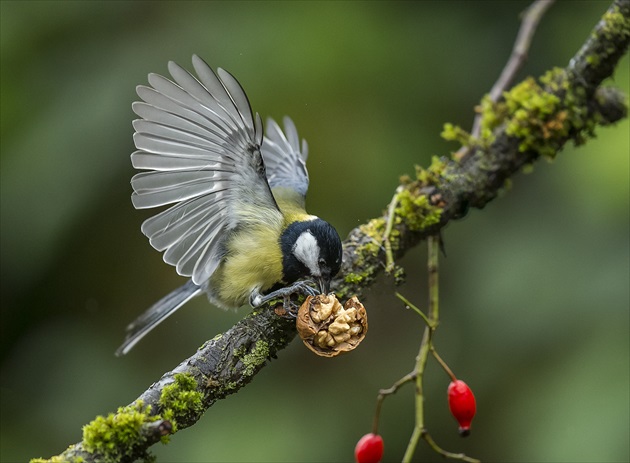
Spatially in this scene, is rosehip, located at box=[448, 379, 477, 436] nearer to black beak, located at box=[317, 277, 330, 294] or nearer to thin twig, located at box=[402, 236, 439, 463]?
thin twig, located at box=[402, 236, 439, 463]

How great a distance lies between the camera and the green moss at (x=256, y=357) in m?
1.47

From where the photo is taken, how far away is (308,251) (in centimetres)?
172

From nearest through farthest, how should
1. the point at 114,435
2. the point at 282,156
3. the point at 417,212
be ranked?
the point at 114,435 → the point at 417,212 → the point at 282,156

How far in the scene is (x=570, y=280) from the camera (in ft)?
7.25

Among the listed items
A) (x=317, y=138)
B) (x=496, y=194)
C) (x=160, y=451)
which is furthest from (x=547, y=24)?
(x=160, y=451)

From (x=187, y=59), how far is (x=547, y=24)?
120cm

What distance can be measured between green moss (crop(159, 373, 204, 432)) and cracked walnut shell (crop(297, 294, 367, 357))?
0.74 ft

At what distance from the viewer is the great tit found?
1.58m

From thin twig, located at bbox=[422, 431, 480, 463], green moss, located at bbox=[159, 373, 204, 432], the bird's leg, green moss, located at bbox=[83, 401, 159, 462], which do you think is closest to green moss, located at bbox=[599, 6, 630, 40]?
the bird's leg

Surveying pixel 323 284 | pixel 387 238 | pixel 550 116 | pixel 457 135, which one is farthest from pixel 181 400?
pixel 550 116

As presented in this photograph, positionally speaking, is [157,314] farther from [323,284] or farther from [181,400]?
[181,400]

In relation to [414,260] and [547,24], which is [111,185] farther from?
[547,24]

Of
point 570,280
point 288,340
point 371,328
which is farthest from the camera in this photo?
point 371,328

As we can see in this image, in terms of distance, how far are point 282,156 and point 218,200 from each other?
0.59m
